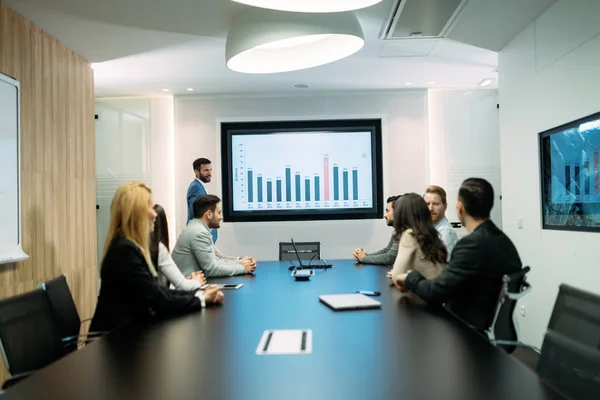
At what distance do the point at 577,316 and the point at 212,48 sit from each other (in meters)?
4.12

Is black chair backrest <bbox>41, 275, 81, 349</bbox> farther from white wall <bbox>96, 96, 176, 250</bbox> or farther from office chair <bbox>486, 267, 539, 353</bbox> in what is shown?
white wall <bbox>96, 96, 176, 250</bbox>

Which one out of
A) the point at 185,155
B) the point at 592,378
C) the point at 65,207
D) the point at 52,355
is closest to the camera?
the point at 592,378

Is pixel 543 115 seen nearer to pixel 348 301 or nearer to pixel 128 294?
pixel 348 301

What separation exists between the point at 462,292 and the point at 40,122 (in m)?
3.61

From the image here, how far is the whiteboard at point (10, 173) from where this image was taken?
11.9 feet

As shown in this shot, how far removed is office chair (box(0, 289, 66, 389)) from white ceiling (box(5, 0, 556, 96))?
2531 mm

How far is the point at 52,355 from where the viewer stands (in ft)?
7.35

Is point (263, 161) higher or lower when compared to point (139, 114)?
lower

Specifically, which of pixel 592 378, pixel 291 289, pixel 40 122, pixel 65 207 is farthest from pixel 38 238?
pixel 592 378

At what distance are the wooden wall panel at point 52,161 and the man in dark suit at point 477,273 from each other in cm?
314

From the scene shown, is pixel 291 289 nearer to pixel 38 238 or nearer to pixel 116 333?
pixel 116 333

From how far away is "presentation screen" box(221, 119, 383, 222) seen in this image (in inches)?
270

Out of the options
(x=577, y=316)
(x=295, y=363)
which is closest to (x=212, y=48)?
(x=295, y=363)

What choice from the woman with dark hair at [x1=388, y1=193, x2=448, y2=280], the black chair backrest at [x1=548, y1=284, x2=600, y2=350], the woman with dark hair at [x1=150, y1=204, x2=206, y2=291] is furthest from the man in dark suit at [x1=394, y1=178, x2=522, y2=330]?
the woman with dark hair at [x1=150, y1=204, x2=206, y2=291]
